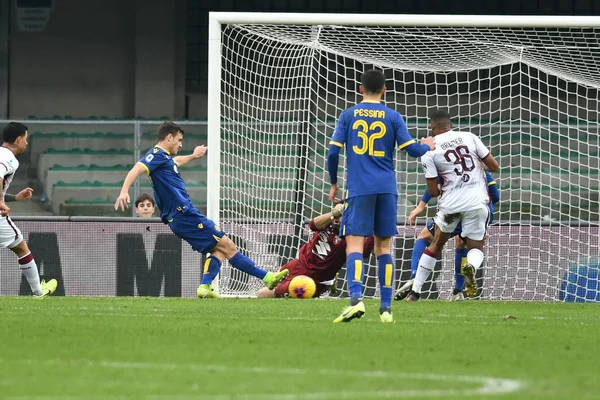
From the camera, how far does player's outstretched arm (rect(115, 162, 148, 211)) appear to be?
10641 mm

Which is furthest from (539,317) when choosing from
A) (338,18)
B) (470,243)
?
(338,18)

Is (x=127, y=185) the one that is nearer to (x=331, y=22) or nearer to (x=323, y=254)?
(x=323, y=254)

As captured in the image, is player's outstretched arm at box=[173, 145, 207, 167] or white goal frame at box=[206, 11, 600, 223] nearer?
player's outstretched arm at box=[173, 145, 207, 167]

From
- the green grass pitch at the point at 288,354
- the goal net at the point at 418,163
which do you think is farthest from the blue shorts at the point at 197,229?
the green grass pitch at the point at 288,354

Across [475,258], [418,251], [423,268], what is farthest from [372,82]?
[418,251]

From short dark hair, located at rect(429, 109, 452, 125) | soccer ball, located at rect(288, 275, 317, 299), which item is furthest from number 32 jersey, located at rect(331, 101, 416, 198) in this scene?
soccer ball, located at rect(288, 275, 317, 299)

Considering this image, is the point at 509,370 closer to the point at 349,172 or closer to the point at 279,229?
the point at 349,172

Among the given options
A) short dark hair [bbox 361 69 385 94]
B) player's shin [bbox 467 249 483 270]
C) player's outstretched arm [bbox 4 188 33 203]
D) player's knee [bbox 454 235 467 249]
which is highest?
short dark hair [bbox 361 69 385 94]

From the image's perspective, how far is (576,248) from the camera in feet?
46.4

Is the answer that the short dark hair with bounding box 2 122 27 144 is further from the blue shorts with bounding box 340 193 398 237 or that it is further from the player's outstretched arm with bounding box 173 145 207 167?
the blue shorts with bounding box 340 193 398 237

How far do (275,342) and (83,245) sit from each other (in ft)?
27.1

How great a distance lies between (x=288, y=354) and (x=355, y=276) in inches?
76.5

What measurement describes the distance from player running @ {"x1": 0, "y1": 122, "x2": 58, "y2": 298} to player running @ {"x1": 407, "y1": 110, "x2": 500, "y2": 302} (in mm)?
3610

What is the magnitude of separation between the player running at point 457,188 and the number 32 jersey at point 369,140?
2.86m
